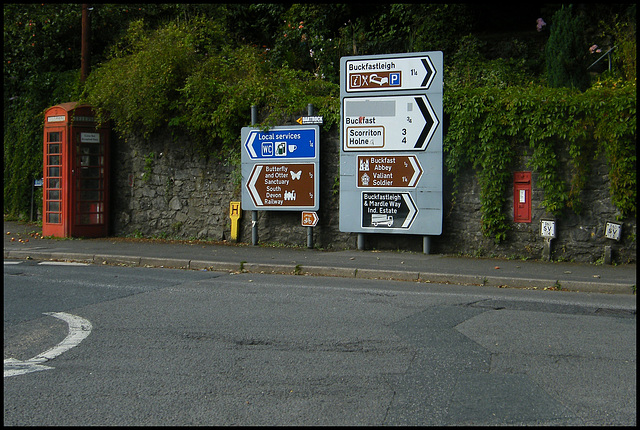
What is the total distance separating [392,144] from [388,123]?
0.42m

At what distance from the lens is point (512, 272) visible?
10.6 meters

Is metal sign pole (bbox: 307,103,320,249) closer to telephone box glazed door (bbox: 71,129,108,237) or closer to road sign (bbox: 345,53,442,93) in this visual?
road sign (bbox: 345,53,442,93)

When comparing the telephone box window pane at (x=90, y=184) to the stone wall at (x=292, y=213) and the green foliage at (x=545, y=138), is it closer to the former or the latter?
the stone wall at (x=292, y=213)

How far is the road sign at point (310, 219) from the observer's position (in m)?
13.7

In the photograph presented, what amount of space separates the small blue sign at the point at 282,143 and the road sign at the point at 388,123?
90cm

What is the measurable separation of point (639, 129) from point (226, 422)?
388 inches

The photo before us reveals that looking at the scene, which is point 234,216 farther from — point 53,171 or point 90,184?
point 53,171

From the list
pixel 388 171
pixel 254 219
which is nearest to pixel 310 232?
pixel 254 219

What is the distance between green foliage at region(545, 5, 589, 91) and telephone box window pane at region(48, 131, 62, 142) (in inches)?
456

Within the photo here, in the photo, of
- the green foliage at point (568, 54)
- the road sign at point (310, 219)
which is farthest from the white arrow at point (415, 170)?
the green foliage at point (568, 54)

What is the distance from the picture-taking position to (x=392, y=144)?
1282 cm

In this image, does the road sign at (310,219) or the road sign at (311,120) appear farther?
the road sign at (310,219)

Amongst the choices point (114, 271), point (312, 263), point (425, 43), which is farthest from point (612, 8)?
point (114, 271)

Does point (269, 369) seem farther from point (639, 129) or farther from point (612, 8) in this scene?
point (612, 8)
